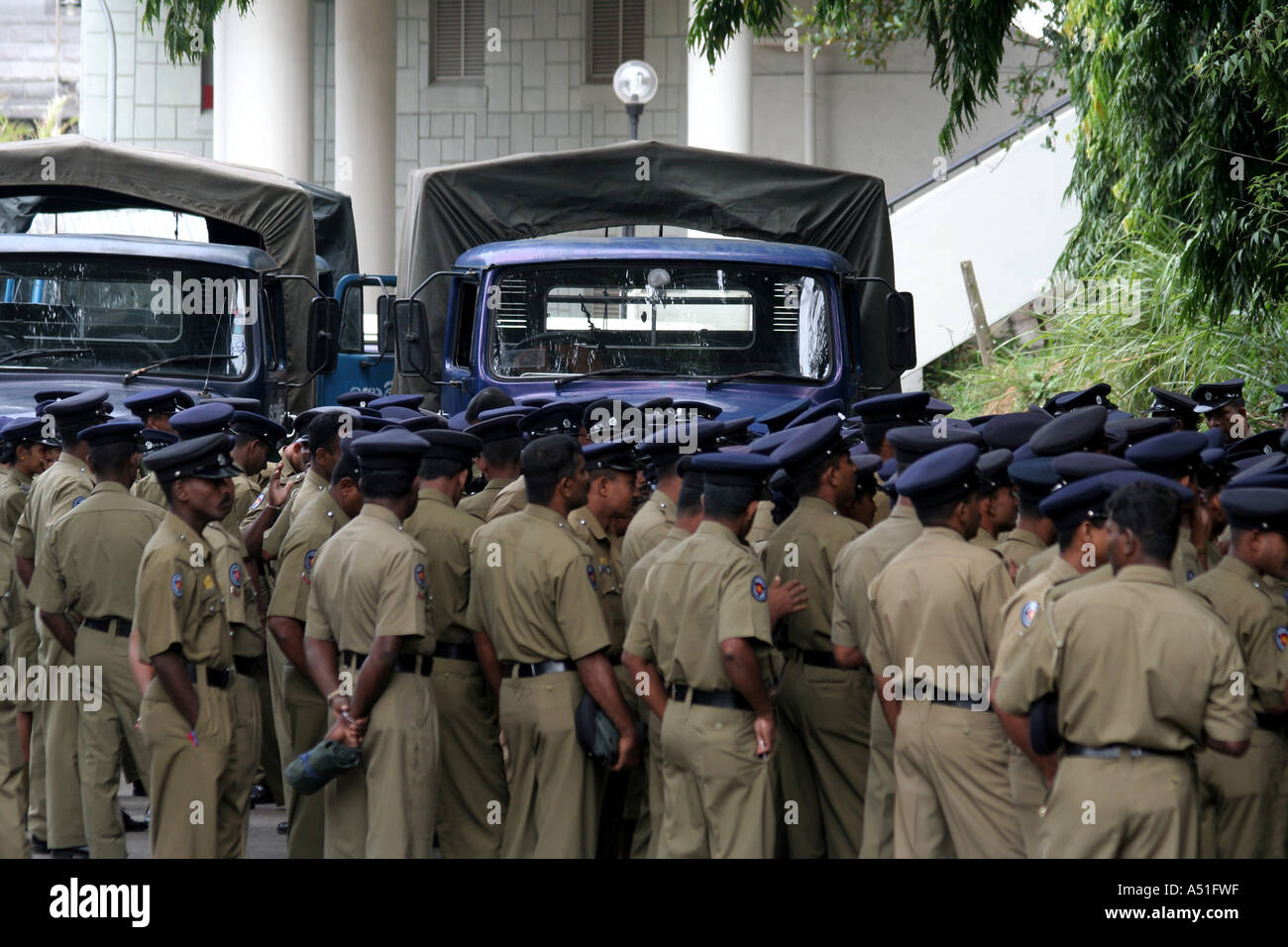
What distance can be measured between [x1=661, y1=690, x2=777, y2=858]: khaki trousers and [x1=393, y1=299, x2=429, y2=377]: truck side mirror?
4930 mm

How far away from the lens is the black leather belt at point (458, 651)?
23.1ft

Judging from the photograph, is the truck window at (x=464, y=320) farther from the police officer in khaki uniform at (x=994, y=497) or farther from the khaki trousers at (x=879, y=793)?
the khaki trousers at (x=879, y=793)

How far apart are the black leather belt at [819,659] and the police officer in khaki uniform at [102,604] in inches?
110

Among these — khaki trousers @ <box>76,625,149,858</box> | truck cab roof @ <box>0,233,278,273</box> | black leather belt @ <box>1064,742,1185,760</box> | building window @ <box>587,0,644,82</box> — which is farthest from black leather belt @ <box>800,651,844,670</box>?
building window @ <box>587,0,644,82</box>

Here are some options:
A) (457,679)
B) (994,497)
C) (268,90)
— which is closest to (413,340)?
(457,679)

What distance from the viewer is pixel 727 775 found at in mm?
5988

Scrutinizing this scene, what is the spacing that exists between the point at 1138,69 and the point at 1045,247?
973 centimetres

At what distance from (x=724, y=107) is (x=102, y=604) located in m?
14.5

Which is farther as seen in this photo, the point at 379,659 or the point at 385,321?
the point at 385,321

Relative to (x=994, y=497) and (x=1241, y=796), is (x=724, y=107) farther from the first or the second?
(x=1241, y=796)

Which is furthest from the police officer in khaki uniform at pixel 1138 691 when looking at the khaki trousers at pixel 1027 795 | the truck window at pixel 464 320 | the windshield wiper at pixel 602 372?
the truck window at pixel 464 320

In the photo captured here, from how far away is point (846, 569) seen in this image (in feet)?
20.6

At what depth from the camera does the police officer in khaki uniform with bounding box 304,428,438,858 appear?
6.14 meters
